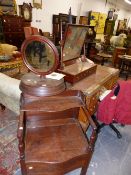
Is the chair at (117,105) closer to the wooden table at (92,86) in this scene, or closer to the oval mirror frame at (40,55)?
the wooden table at (92,86)

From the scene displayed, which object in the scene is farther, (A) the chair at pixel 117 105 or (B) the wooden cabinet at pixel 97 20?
(B) the wooden cabinet at pixel 97 20

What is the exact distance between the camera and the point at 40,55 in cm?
144

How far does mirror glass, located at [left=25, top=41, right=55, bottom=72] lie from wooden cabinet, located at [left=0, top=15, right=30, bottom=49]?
4.03 meters

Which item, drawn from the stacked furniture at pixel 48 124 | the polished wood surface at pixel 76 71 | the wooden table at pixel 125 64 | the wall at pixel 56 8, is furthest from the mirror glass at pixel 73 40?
the wall at pixel 56 8

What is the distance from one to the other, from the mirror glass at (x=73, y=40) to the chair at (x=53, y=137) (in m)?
0.64

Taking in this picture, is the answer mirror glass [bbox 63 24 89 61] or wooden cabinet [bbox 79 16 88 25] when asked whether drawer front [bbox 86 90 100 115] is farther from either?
wooden cabinet [bbox 79 16 88 25]

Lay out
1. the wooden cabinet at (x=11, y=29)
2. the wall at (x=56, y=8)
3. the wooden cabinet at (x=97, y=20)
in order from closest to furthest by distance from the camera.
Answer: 1. the wooden cabinet at (x=11, y=29)
2. the wall at (x=56, y=8)
3. the wooden cabinet at (x=97, y=20)

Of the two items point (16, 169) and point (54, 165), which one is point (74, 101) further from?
point (16, 169)

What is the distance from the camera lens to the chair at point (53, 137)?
4.05ft

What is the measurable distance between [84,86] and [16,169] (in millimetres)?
1144

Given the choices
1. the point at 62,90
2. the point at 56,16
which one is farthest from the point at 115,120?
the point at 56,16

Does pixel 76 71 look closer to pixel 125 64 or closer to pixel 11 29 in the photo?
pixel 125 64

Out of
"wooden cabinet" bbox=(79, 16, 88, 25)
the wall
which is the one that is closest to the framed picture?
the wall

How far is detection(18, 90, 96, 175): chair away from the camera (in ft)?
4.05
